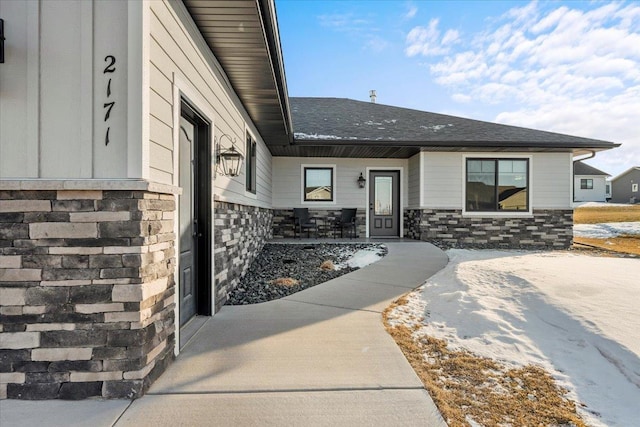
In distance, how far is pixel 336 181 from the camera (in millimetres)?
9633

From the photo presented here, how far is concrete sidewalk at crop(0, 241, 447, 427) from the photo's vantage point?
1836mm

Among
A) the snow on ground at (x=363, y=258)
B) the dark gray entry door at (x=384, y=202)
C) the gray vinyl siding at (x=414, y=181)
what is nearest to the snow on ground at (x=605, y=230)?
the gray vinyl siding at (x=414, y=181)

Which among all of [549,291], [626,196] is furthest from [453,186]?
[626,196]

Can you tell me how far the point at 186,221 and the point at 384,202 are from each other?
24.6 ft

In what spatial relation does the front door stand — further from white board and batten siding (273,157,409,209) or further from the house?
white board and batten siding (273,157,409,209)

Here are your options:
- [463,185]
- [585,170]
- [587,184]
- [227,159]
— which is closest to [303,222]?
[463,185]

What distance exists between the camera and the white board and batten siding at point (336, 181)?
9.55 meters

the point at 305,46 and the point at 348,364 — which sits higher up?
the point at 305,46

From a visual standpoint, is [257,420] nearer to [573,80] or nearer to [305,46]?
[305,46]

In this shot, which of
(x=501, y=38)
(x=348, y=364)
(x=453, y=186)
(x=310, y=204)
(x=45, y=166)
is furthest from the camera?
(x=310, y=204)

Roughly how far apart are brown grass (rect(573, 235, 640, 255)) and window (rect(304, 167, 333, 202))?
24.9 feet

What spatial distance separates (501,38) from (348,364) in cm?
769

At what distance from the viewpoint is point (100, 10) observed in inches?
78.1

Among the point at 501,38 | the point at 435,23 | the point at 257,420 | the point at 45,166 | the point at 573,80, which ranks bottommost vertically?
the point at 257,420
